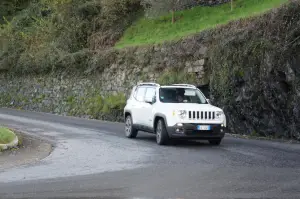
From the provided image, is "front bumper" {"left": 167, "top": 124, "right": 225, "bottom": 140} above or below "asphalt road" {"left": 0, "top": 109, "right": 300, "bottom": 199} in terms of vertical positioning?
above

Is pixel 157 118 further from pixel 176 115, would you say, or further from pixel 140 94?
pixel 140 94

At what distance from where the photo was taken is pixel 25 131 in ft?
66.6

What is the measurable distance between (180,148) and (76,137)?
4793 millimetres

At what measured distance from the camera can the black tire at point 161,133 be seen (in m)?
15.6

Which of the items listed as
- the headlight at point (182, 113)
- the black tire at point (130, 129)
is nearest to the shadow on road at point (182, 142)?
the black tire at point (130, 129)

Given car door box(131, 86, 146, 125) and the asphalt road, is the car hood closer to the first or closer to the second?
the asphalt road

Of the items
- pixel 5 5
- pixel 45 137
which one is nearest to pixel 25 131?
pixel 45 137

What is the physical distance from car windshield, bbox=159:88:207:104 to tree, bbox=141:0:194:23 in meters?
16.9

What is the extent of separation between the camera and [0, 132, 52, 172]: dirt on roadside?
12.4 meters

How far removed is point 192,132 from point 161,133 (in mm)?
996

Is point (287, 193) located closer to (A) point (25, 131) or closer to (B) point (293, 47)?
(B) point (293, 47)

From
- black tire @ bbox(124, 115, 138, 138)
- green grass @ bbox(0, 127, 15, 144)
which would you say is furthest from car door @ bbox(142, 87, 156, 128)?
green grass @ bbox(0, 127, 15, 144)

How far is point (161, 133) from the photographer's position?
15688 mm

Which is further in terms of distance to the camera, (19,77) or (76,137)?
(19,77)
